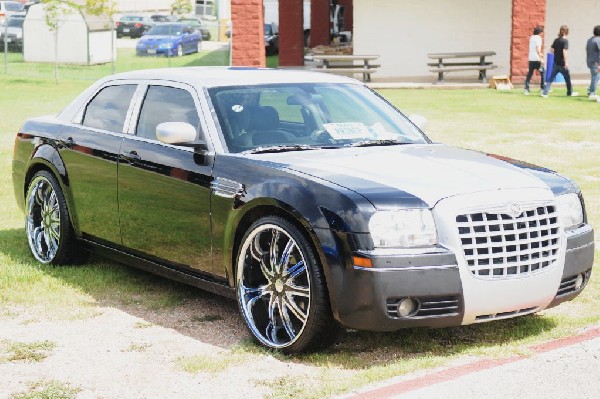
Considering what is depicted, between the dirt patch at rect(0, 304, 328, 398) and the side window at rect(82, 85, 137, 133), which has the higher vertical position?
the side window at rect(82, 85, 137, 133)

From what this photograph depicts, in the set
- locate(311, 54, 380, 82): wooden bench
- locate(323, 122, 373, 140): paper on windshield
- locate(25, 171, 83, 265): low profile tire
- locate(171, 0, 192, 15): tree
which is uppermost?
locate(171, 0, 192, 15): tree

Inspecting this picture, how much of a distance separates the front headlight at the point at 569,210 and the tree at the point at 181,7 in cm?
6430

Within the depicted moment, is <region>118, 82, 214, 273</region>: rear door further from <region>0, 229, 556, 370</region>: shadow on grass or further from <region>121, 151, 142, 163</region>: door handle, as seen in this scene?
<region>0, 229, 556, 370</region>: shadow on grass

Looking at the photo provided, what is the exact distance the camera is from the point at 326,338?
5.92 m

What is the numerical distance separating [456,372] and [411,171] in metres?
1.20

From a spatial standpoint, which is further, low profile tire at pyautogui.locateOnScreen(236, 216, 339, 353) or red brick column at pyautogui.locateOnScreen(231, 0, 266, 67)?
red brick column at pyautogui.locateOnScreen(231, 0, 266, 67)

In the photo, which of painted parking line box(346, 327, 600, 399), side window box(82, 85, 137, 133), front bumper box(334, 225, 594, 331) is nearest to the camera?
painted parking line box(346, 327, 600, 399)

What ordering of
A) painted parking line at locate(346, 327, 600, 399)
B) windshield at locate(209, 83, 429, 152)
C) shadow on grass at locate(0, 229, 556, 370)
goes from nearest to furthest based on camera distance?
1. painted parking line at locate(346, 327, 600, 399)
2. shadow on grass at locate(0, 229, 556, 370)
3. windshield at locate(209, 83, 429, 152)

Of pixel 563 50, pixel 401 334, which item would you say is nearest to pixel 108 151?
pixel 401 334

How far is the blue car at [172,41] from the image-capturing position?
1635 inches

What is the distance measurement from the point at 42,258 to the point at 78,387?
3230 millimetres

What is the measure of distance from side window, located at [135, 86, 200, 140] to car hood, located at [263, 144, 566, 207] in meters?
0.87

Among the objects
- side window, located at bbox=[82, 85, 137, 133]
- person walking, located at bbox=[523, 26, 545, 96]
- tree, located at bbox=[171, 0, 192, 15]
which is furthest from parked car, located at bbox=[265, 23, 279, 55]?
side window, located at bbox=[82, 85, 137, 133]

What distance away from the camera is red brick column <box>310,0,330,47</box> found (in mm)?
44656
